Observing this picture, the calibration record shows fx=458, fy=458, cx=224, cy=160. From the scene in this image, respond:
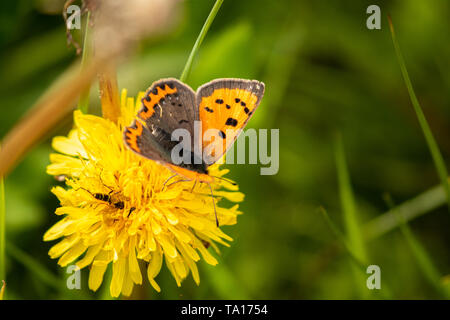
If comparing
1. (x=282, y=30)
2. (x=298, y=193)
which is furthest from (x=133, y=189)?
(x=282, y=30)

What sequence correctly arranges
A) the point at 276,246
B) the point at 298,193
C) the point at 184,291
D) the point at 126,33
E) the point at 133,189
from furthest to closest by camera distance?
the point at 298,193
the point at 276,246
the point at 184,291
the point at 133,189
the point at 126,33

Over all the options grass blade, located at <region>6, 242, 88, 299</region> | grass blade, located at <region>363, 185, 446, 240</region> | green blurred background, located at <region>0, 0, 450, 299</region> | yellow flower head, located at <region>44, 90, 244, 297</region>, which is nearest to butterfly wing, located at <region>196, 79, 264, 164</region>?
yellow flower head, located at <region>44, 90, 244, 297</region>

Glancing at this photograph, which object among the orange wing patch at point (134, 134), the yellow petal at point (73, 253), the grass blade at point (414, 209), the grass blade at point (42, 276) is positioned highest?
the grass blade at point (414, 209)

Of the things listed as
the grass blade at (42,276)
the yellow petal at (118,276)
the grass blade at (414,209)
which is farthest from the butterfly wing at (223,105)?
the grass blade at (414,209)

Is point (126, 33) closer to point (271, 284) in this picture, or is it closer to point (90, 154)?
point (90, 154)

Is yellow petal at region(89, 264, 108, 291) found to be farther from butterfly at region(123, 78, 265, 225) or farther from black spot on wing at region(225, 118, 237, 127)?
black spot on wing at region(225, 118, 237, 127)

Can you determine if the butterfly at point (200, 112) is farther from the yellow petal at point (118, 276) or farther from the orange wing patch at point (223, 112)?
the yellow petal at point (118, 276)
